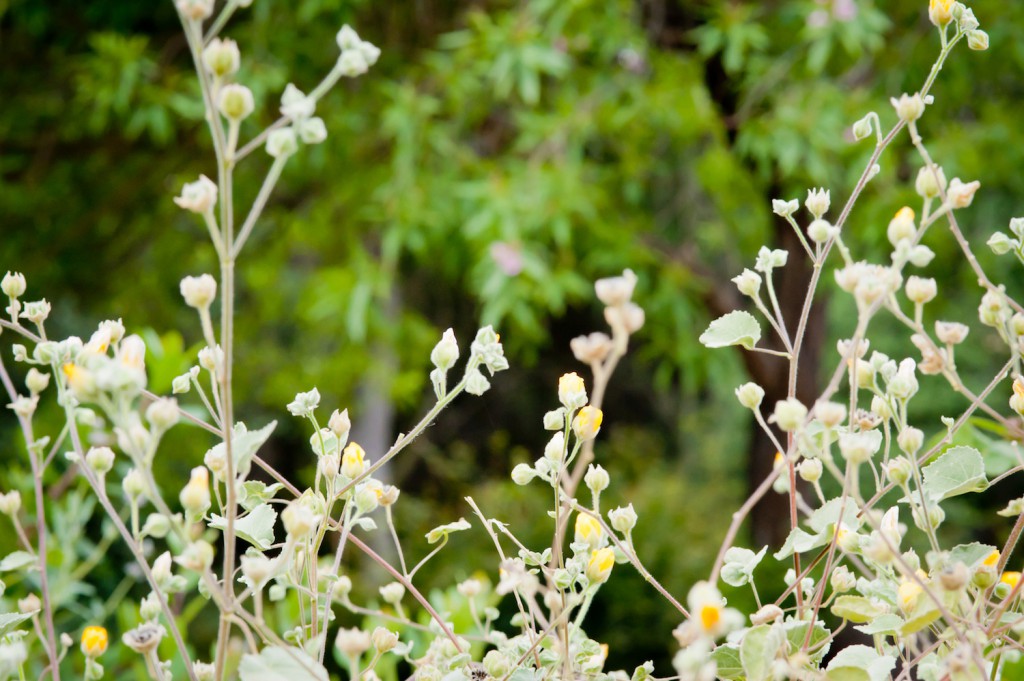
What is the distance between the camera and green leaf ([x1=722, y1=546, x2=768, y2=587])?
42 cm

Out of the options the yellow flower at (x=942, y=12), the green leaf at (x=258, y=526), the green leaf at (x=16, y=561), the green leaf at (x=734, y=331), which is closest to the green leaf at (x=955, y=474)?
the green leaf at (x=734, y=331)

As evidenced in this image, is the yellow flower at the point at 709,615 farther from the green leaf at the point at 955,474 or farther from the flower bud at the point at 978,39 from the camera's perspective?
the flower bud at the point at 978,39

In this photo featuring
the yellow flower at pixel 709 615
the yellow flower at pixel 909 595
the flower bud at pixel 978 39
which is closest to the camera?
the yellow flower at pixel 709 615

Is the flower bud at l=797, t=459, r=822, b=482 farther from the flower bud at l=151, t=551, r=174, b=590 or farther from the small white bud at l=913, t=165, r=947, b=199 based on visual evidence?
the flower bud at l=151, t=551, r=174, b=590

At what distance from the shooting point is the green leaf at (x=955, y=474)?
1.35 feet

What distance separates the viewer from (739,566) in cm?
44

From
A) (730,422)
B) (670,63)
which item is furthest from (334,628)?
(730,422)

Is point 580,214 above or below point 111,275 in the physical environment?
above

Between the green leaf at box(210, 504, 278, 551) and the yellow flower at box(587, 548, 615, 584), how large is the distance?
154 millimetres

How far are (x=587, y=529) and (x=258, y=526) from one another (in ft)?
0.54

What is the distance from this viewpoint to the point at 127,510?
4.66 feet

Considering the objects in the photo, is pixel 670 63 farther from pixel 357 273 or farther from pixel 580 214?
pixel 357 273

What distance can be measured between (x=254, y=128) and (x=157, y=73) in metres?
0.37

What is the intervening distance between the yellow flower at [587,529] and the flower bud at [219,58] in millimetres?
267
